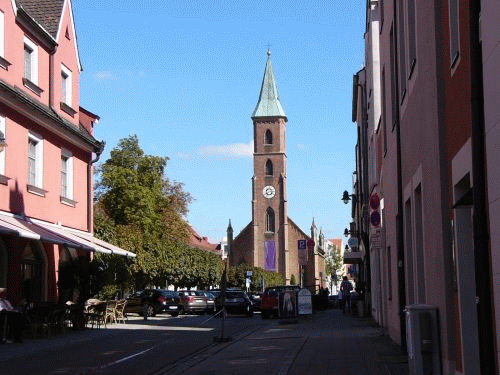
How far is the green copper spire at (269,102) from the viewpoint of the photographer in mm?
137875

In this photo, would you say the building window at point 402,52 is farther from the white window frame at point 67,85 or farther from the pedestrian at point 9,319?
the white window frame at point 67,85

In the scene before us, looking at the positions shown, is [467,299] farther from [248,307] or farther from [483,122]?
[248,307]

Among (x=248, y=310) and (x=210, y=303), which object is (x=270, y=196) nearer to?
(x=210, y=303)

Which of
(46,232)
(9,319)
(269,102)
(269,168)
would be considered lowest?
(9,319)

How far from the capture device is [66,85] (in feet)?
101

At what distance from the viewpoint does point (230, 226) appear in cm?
13888

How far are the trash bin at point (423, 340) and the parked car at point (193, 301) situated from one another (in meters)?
38.2

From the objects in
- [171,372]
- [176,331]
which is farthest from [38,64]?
[171,372]

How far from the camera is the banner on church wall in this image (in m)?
131

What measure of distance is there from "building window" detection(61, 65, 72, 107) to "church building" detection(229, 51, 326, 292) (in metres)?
99.7

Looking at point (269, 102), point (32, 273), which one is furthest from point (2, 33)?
point (269, 102)

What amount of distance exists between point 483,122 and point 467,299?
3094mm

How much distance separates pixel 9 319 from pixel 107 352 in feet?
12.2

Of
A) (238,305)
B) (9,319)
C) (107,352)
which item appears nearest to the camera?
(107,352)
